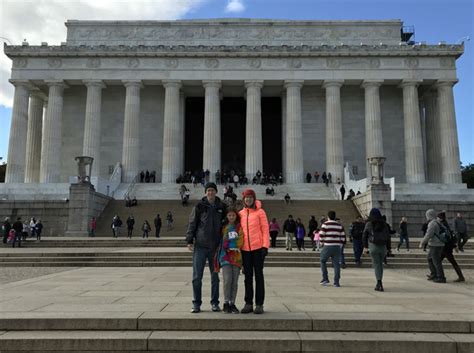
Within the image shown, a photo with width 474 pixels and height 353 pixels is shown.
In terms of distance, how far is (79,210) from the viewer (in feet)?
102

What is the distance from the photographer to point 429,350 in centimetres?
619

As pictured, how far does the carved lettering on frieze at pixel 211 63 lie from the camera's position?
47688mm

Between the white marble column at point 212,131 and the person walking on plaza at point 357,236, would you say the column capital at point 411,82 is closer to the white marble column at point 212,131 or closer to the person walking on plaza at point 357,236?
the white marble column at point 212,131

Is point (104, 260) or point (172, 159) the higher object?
point (172, 159)

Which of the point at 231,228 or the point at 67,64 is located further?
the point at 67,64

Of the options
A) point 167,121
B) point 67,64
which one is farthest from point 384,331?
point 67,64

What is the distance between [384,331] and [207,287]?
17.0 feet

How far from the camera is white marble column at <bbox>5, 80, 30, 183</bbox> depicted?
46.3 metres

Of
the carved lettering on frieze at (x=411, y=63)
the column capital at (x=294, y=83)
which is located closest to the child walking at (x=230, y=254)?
the column capital at (x=294, y=83)

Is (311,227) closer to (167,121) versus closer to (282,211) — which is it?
(282,211)

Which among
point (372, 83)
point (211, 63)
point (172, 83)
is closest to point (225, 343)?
point (172, 83)

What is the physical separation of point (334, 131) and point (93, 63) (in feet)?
90.5

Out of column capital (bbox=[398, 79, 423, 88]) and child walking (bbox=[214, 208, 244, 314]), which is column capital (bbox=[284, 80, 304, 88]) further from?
child walking (bbox=[214, 208, 244, 314])

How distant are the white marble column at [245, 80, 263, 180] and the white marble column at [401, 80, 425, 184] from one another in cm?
1594
